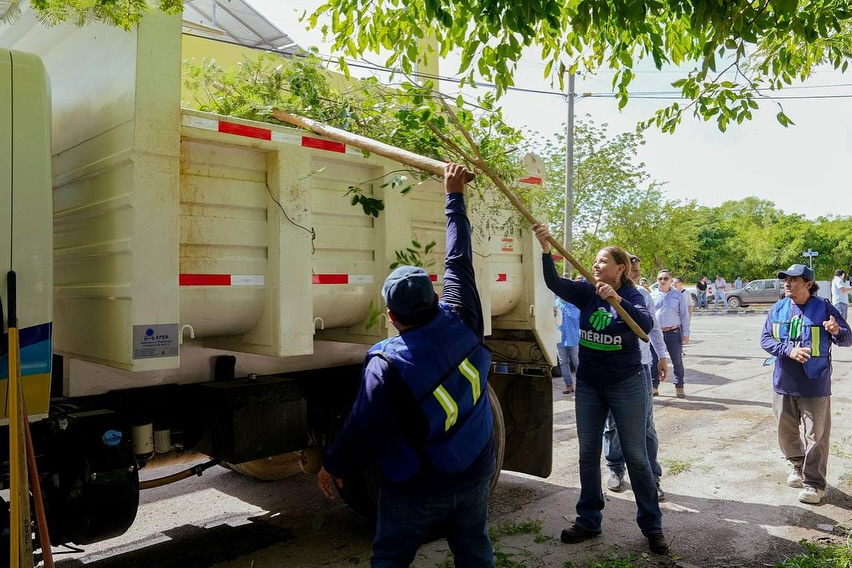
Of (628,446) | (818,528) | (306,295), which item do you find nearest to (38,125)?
(306,295)

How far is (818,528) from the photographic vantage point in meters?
4.62

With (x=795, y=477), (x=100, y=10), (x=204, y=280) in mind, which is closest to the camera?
(x=100, y=10)

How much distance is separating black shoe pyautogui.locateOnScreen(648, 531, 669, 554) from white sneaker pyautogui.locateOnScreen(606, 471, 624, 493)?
123cm

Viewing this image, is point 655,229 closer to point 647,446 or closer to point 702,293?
point 702,293

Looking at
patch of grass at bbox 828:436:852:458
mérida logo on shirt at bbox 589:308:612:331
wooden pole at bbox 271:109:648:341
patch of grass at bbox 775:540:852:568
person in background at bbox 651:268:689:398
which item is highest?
wooden pole at bbox 271:109:648:341

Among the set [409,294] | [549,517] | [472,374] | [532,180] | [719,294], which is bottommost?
[549,517]

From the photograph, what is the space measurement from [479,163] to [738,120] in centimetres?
206

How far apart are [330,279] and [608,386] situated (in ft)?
6.16

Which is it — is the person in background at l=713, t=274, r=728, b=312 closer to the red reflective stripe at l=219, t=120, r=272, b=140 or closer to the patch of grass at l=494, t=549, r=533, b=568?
the patch of grass at l=494, t=549, r=533, b=568

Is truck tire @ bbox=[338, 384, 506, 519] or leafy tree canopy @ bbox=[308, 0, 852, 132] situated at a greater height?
leafy tree canopy @ bbox=[308, 0, 852, 132]

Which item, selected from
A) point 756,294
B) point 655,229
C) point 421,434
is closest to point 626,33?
point 421,434

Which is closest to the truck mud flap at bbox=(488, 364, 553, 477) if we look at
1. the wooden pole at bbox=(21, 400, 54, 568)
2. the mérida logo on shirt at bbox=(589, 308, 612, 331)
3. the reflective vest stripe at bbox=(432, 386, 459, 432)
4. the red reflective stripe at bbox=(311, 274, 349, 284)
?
the mérida logo on shirt at bbox=(589, 308, 612, 331)

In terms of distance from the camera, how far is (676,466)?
612 cm

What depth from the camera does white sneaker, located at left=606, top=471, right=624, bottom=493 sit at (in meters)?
5.52
